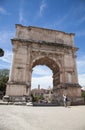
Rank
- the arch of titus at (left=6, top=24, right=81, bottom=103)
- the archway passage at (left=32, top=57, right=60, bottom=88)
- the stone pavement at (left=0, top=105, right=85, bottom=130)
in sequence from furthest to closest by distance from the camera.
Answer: the archway passage at (left=32, top=57, right=60, bottom=88) → the arch of titus at (left=6, top=24, right=81, bottom=103) → the stone pavement at (left=0, top=105, right=85, bottom=130)

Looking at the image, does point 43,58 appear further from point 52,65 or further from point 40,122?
point 40,122

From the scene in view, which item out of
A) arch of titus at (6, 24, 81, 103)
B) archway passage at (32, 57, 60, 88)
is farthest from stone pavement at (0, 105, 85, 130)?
archway passage at (32, 57, 60, 88)

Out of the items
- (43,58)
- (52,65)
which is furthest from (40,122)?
(52,65)

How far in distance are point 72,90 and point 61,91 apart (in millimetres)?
1534

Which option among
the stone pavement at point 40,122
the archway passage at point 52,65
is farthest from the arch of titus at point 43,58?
the stone pavement at point 40,122

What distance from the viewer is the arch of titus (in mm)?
14922

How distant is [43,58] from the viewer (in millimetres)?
17391

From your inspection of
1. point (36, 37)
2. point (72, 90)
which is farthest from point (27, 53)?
point (72, 90)

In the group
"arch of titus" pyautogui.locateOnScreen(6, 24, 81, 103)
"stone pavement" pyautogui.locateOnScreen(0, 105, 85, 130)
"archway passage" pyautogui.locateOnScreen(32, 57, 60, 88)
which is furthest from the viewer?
"archway passage" pyautogui.locateOnScreen(32, 57, 60, 88)

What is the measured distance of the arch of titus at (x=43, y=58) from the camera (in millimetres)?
14922

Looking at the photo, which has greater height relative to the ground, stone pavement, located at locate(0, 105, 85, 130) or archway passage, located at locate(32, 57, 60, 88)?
archway passage, located at locate(32, 57, 60, 88)

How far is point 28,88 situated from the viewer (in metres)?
14.7

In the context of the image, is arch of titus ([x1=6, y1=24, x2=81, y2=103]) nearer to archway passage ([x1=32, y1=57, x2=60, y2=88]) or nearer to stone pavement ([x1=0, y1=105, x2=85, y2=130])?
archway passage ([x1=32, y1=57, x2=60, y2=88])

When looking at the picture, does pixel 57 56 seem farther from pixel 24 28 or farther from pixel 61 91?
pixel 24 28
